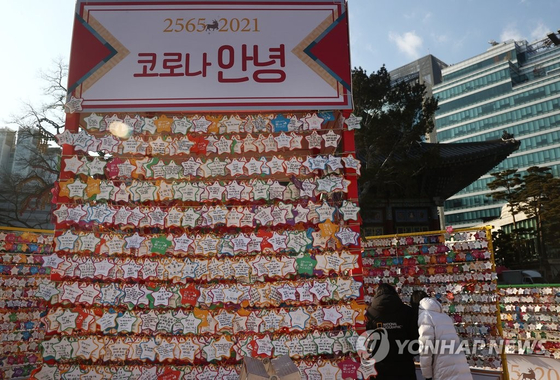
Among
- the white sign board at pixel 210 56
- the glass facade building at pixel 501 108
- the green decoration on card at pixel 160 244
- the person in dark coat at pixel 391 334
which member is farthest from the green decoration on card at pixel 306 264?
the glass facade building at pixel 501 108

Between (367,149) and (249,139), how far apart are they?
9.31 meters

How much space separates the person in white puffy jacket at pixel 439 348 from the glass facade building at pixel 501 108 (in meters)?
45.6

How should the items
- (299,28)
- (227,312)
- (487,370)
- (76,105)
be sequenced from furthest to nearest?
(487,370), (299,28), (76,105), (227,312)

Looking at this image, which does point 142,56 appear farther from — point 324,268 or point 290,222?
point 324,268

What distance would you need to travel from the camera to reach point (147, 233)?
158 inches

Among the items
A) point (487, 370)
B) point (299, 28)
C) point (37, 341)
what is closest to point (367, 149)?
point (487, 370)

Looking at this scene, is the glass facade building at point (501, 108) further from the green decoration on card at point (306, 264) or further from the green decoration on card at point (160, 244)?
the green decoration on card at point (160, 244)

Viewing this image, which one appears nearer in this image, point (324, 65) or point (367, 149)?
point (324, 65)

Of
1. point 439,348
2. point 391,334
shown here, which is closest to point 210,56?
point 391,334

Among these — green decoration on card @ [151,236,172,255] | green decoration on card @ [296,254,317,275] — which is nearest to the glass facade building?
green decoration on card @ [296,254,317,275]

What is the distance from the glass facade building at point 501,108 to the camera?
43.9 meters

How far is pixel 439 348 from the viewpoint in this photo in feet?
12.0

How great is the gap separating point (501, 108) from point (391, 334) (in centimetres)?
5357

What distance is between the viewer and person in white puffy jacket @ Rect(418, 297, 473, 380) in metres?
3.61
